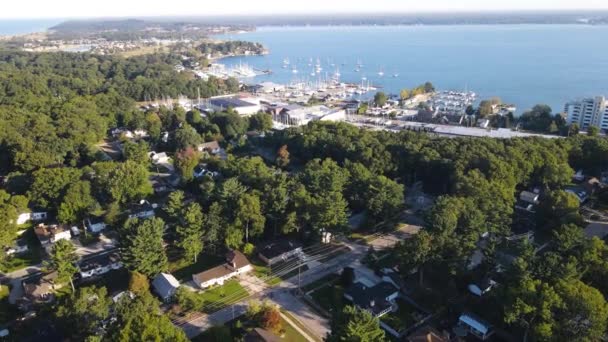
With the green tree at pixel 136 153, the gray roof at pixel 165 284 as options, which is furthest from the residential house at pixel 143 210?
the green tree at pixel 136 153

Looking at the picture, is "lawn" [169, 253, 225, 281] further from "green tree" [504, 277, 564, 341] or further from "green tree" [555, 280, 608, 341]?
"green tree" [555, 280, 608, 341]

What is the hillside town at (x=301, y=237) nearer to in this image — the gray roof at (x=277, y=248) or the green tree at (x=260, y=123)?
the gray roof at (x=277, y=248)

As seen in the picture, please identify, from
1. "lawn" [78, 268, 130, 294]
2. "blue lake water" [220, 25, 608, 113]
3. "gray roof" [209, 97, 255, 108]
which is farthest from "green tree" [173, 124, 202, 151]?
"blue lake water" [220, 25, 608, 113]

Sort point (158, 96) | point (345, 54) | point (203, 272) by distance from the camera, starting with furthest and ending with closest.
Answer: point (345, 54)
point (158, 96)
point (203, 272)

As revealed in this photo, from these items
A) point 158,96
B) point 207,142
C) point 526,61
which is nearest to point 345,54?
point 526,61

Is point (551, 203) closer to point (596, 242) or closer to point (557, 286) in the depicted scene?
Answer: point (596, 242)

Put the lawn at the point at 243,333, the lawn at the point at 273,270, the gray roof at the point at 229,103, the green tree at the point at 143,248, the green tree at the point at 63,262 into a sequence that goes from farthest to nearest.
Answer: the gray roof at the point at 229,103 → the lawn at the point at 273,270 → the green tree at the point at 143,248 → the green tree at the point at 63,262 → the lawn at the point at 243,333
